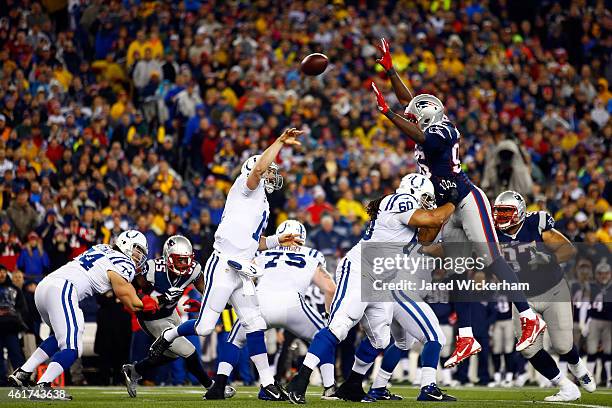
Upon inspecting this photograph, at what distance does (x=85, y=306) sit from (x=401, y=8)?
1055 centimetres

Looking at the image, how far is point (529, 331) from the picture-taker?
9.78m

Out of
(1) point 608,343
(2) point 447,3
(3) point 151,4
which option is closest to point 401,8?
(2) point 447,3

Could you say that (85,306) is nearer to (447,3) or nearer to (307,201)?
(307,201)

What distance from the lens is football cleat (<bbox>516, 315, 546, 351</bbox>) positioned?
9727 mm

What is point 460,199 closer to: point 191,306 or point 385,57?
point 385,57

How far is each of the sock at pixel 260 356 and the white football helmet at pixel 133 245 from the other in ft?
4.78

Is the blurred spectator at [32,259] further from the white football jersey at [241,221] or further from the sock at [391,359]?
the sock at [391,359]

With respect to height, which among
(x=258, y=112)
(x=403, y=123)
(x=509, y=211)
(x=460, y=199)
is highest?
(x=258, y=112)

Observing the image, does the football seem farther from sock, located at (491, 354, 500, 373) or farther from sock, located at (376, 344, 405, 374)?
sock, located at (491, 354, 500, 373)

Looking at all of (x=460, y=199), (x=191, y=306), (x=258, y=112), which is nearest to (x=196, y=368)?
(x=191, y=306)

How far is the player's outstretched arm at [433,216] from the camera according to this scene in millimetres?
9516

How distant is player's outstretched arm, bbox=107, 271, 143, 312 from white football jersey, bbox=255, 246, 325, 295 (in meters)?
1.52

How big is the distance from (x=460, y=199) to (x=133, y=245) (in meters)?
3.14

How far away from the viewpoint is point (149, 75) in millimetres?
18891
